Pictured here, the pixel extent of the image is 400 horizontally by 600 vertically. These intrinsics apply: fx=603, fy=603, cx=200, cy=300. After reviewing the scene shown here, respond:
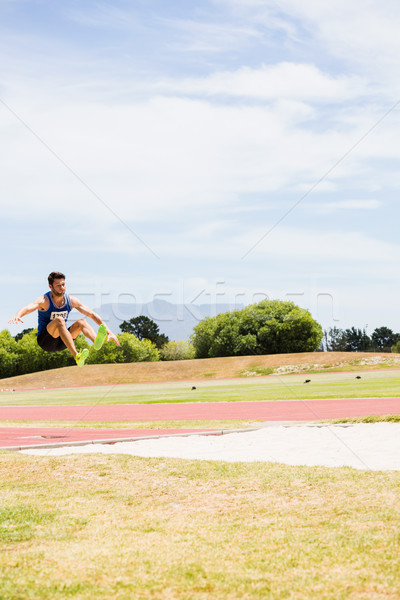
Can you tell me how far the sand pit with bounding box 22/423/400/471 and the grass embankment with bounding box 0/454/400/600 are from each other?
152 cm

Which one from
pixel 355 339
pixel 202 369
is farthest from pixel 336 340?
pixel 202 369

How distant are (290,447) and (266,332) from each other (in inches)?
2627

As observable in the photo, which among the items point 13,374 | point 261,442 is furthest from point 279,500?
point 13,374

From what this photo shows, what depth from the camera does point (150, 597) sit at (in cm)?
520

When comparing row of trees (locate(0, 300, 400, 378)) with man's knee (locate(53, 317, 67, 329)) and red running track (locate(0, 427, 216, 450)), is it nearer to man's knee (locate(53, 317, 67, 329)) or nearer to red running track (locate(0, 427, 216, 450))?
red running track (locate(0, 427, 216, 450))

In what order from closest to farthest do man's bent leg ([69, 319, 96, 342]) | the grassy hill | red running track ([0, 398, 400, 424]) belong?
1. man's bent leg ([69, 319, 96, 342])
2. red running track ([0, 398, 400, 424])
3. the grassy hill

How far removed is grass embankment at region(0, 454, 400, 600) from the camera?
214 inches

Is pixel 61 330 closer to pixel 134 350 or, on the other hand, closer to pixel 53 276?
pixel 53 276

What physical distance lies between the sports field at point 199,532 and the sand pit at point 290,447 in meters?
1.30

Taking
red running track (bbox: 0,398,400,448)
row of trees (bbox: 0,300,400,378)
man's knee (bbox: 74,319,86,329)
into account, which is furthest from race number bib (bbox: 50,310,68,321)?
row of trees (bbox: 0,300,400,378)

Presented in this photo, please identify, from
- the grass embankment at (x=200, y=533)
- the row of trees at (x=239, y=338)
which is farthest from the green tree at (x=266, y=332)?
the grass embankment at (x=200, y=533)

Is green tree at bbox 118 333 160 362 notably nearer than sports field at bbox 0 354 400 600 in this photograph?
No

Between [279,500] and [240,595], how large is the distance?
339 cm

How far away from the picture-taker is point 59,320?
8727 mm
